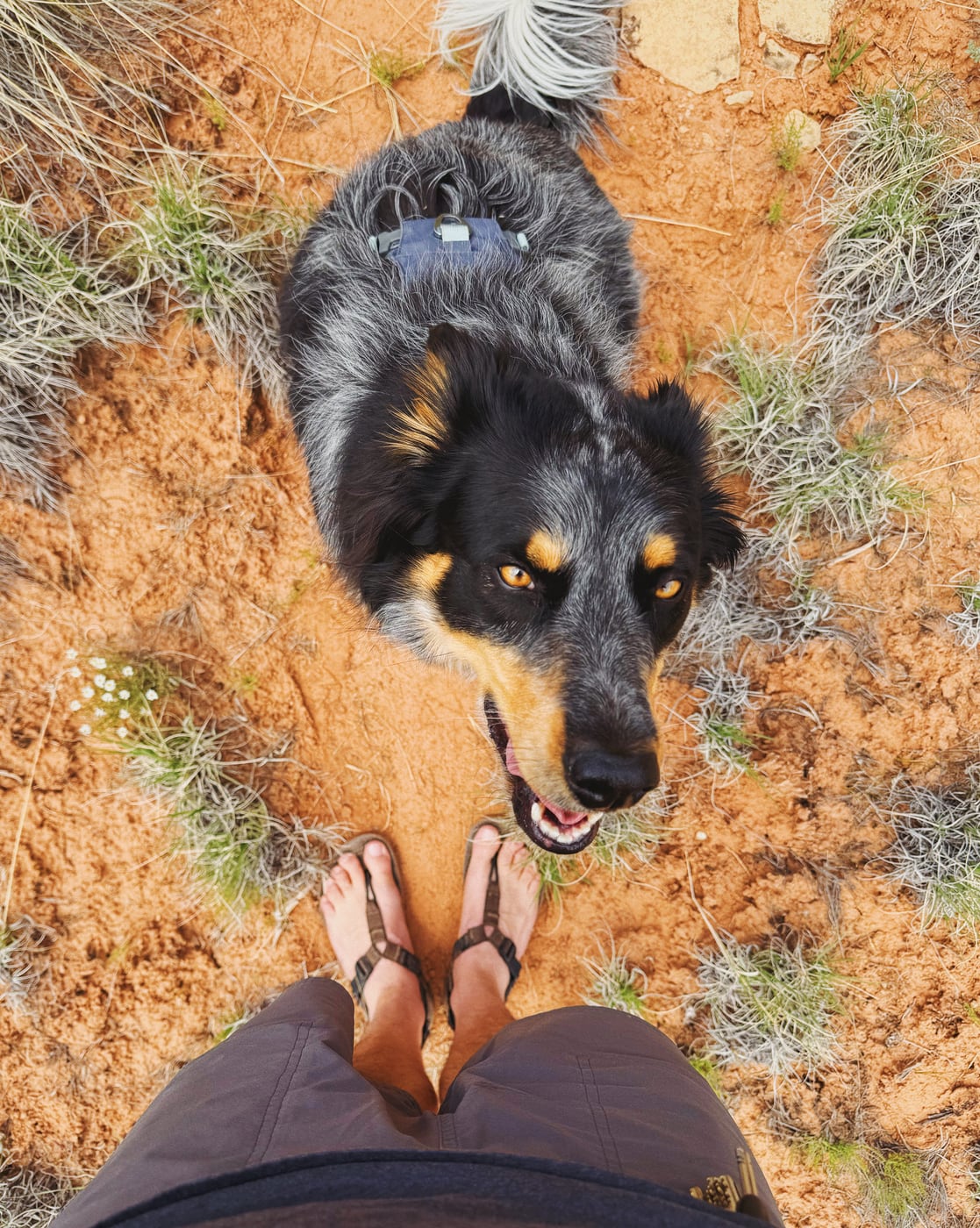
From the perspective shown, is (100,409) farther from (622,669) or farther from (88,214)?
(622,669)

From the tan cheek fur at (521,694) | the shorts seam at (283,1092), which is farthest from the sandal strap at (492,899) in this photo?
the tan cheek fur at (521,694)

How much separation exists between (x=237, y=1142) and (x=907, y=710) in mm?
2659

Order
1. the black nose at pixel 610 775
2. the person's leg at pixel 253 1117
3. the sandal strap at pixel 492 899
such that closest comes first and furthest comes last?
1. the person's leg at pixel 253 1117
2. the black nose at pixel 610 775
3. the sandal strap at pixel 492 899

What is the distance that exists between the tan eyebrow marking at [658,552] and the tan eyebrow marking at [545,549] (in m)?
0.22

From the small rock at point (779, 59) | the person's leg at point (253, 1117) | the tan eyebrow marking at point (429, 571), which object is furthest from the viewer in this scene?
the small rock at point (779, 59)

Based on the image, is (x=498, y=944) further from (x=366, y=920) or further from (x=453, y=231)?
(x=453, y=231)

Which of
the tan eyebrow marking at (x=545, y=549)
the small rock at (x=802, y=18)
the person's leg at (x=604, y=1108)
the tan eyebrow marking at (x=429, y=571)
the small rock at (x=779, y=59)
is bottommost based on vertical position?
the person's leg at (x=604, y=1108)

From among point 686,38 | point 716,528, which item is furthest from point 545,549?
point 686,38

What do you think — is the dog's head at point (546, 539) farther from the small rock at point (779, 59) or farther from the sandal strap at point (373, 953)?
the small rock at point (779, 59)

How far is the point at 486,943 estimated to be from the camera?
2816mm

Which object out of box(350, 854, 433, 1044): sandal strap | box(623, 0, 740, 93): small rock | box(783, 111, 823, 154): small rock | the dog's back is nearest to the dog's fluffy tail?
the dog's back

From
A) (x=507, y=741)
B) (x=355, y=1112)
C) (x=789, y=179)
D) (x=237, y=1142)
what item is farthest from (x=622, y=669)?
(x=789, y=179)

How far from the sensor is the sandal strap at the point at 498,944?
2.79m

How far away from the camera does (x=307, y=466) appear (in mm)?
2600
